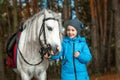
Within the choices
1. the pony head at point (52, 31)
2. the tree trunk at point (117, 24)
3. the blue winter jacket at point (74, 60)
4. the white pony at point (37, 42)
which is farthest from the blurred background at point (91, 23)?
the blue winter jacket at point (74, 60)

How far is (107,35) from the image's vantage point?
34.8ft

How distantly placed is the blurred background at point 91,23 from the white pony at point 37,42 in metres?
3.71

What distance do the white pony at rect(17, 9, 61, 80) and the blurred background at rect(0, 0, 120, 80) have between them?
12.2 feet

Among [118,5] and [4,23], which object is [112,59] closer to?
[118,5]

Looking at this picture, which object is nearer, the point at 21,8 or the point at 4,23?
the point at 21,8

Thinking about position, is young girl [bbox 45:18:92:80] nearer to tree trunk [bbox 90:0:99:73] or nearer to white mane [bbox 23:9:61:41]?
white mane [bbox 23:9:61:41]

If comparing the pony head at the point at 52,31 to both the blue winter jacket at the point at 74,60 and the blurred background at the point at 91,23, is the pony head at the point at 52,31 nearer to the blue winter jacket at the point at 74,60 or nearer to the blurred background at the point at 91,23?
the blue winter jacket at the point at 74,60

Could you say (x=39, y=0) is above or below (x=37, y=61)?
above

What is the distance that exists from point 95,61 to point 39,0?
2356 millimetres

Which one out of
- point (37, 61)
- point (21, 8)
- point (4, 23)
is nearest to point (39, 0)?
point (21, 8)

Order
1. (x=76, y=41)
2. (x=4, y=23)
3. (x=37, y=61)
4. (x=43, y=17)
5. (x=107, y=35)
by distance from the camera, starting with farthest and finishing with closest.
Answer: (x=107, y=35) < (x=4, y=23) < (x=37, y=61) < (x=43, y=17) < (x=76, y=41)

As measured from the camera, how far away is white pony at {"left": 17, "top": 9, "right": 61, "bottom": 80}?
4551 millimetres

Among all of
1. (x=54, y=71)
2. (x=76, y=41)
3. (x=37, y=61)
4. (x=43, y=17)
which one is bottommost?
(x=54, y=71)

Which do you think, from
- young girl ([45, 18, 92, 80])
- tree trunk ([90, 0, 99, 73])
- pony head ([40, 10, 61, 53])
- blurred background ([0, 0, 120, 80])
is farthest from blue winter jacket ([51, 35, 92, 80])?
tree trunk ([90, 0, 99, 73])
